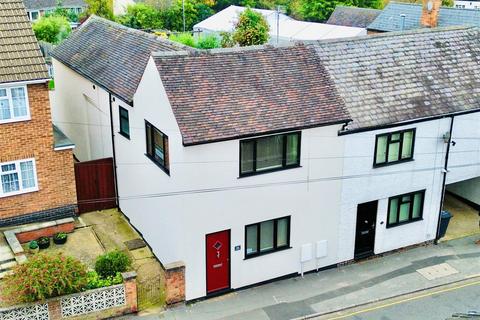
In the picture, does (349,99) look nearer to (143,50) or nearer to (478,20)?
(143,50)

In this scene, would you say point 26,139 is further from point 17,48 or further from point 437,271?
point 437,271

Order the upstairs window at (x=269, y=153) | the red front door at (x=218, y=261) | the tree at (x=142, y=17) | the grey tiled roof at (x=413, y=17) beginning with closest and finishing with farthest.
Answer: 1. the upstairs window at (x=269, y=153)
2. the red front door at (x=218, y=261)
3. the grey tiled roof at (x=413, y=17)
4. the tree at (x=142, y=17)

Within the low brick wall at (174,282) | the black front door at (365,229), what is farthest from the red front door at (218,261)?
the black front door at (365,229)

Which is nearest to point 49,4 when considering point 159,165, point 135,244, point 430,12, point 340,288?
point 430,12

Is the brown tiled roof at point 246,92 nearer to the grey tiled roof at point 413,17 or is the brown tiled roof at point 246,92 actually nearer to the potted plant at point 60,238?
the potted plant at point 60,238

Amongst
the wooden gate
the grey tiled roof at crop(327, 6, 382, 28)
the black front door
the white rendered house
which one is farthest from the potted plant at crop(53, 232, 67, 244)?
the grey tiled roof at crop(327, 6, 382, 28)
